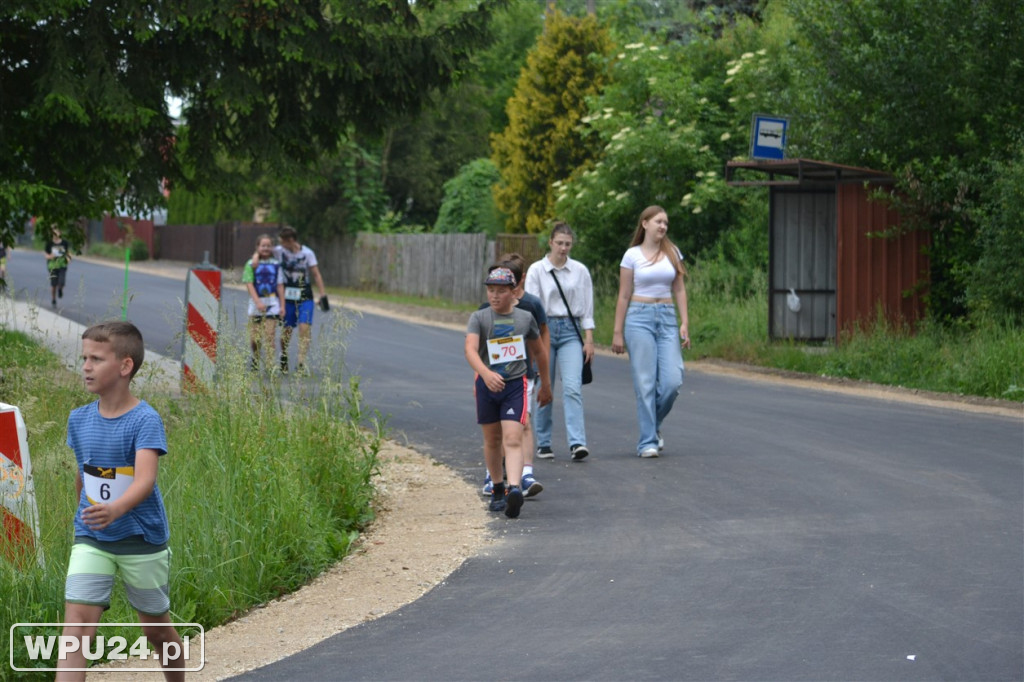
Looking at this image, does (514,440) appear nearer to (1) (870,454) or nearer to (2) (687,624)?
(2) (687,624)

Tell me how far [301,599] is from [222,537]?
557mm

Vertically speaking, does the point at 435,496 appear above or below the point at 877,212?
below

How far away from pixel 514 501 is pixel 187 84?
265 inches

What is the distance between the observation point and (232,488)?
7.71 metres

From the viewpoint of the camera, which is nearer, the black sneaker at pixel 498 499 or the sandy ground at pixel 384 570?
the sandy ground at pixel 384 570

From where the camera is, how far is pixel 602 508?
9.12 metres

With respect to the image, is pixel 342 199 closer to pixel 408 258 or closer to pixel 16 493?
pixel 408 258

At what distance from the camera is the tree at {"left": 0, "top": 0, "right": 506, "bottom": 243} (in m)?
12.2

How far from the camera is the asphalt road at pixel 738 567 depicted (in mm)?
5848

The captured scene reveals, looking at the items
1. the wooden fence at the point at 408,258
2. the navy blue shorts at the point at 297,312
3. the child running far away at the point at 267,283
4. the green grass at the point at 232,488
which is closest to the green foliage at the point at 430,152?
the wooden fence at the point at 408,258

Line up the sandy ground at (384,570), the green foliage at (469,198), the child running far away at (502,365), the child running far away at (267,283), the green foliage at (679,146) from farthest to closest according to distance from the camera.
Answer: the green foliage at (469,198)
the green foliage at (679,146)
the child running far away at (267,283)
the child running far away at (502,365)
the sandy ground at (384,570)

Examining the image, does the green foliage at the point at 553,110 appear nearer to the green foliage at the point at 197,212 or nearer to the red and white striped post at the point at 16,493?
the green foliage at the point at 197,212

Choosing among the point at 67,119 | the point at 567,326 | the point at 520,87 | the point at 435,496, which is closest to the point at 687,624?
the point at 435,496

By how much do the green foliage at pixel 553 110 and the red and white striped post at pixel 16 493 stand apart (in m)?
27.8
